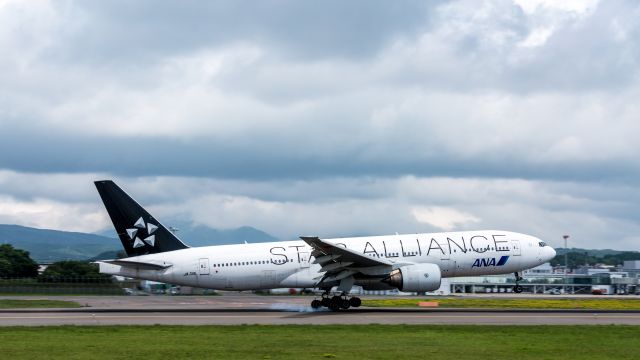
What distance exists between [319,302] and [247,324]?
10.4 metres

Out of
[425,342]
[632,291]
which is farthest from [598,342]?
[632,291]

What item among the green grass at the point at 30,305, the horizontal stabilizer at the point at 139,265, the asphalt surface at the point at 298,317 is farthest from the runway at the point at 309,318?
the green grass at the point at 30,305

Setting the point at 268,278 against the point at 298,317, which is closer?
the point at 298,317

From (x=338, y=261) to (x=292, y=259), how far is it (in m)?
3.39

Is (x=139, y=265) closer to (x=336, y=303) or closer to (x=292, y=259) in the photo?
(x=292, y=259)

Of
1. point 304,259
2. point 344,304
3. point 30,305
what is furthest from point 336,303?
point 30,305

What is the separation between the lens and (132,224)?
47.9 m

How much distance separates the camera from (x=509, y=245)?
4894 centimetres

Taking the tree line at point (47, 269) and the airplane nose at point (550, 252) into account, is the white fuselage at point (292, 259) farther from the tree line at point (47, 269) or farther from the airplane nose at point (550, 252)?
the tree line at point (47, 269)

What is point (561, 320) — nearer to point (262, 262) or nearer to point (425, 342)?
point (425, 342)

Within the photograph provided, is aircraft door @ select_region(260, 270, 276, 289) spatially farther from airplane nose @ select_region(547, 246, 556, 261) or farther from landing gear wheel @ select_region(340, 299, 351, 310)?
airplane nose @ select_region(547, 246, 556, 261)

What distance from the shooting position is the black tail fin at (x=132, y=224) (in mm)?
47875

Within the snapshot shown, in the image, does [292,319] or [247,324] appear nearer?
[247,324]

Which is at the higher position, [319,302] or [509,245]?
[509,245]
